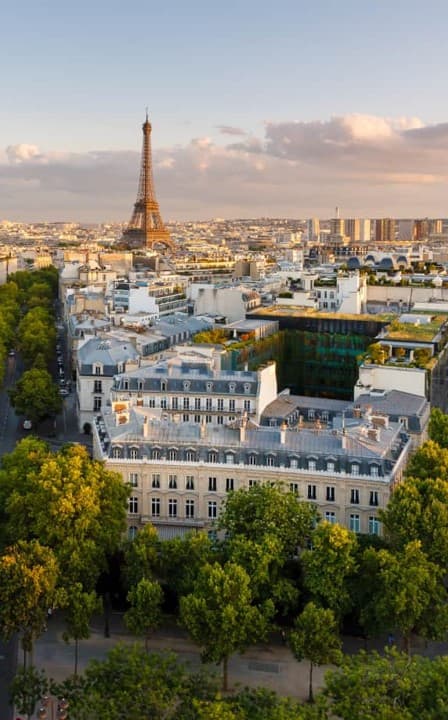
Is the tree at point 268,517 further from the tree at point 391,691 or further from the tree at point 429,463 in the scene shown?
the tree at point 391,691

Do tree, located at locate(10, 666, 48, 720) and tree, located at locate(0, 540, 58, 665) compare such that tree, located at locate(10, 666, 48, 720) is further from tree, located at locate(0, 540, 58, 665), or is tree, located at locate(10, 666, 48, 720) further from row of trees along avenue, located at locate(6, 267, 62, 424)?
row of trees along avenue, located at locate(6, 267, 62, 424)

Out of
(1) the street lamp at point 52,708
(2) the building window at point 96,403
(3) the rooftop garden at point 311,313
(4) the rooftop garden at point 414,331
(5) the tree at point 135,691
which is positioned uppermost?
(3) the rooftop garden at point 311,313

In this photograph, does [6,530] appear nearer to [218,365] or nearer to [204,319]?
[218,365]

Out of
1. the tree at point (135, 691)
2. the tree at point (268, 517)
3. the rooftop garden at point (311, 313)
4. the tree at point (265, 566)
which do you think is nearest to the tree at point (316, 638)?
the tree at point (265, 566)

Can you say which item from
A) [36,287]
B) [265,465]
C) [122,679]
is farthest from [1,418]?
[36,287]

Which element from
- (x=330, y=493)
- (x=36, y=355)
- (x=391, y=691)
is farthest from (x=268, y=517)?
(x=36, y=355)

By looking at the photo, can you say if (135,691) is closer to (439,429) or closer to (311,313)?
(439,429)
